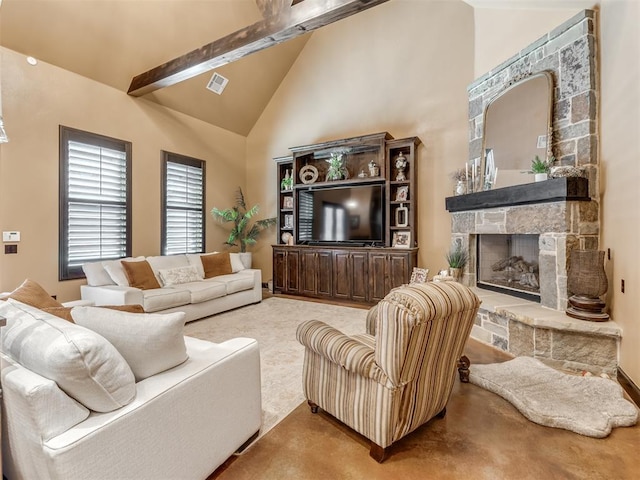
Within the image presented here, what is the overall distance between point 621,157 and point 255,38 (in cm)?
364

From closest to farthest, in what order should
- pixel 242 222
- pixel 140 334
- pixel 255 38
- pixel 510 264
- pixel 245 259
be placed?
pixel 140 334
pixel 255 38
pixel 510 264
pixel 245 259
pixel 242 222

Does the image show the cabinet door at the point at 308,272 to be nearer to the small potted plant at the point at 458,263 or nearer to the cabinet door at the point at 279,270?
the cabinet door at the point at 279,270

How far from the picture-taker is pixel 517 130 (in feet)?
11.9

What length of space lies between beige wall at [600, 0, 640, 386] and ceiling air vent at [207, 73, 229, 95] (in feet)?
16.5

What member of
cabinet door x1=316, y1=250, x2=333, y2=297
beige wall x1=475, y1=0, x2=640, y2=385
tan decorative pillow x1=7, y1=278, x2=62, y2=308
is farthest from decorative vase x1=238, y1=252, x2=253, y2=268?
beige wall x1=475, y1=0, x2=640, y2=385

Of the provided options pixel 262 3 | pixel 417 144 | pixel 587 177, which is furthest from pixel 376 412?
pixel 262 3

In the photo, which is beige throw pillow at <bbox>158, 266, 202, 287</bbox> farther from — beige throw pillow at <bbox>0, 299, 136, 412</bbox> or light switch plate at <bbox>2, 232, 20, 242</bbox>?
beige throw pillow at <bbox>0, 299, 136, 412</bbox>

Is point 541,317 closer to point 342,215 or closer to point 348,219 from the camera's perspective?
point 348,219

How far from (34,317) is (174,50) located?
15.2 feet

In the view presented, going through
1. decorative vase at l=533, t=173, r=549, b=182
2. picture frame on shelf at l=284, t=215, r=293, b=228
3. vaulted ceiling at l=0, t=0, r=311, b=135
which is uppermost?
vaulted ceiling at l=0, t=0, r=311, b=135

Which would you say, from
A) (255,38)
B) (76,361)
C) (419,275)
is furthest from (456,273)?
(76,361)

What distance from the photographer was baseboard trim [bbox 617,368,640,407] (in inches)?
87.9

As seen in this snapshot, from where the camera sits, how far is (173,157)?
5.41 metres

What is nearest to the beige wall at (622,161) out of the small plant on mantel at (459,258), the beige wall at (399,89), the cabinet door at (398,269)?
the small plant on mantel at (459,258)
